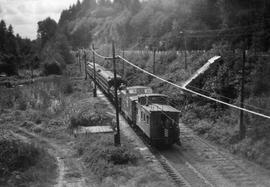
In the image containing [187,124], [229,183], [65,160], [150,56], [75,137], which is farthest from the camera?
[150,56]

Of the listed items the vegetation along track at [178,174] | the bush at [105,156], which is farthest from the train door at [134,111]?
the vegetation along track at [178,174]

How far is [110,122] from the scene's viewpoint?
28.1 meters

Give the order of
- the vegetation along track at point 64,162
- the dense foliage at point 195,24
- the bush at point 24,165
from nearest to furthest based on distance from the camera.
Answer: the bush at point 24,165 → the vegetation along track at point 64,162 → the dense foliage at point 195,24

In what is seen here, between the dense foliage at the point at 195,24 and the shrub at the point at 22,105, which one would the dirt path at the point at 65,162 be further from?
the dense foliage at the point at 195,24

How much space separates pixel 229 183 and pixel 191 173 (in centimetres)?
218

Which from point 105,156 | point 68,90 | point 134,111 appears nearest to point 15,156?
point 105,156

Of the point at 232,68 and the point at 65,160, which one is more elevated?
the point at 232,68

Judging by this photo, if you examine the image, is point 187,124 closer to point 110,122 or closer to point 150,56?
point 110,122

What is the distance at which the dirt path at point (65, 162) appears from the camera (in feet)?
55.4

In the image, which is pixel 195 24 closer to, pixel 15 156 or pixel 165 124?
pixel 165 124

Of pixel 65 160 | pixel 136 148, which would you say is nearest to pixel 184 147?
pixel 136 148

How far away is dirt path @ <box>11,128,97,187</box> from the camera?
55.4ft

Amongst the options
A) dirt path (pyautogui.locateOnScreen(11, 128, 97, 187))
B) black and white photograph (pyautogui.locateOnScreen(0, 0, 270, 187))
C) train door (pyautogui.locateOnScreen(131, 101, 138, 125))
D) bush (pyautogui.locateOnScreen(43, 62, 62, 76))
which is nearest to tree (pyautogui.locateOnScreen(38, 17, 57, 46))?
bush (pyautogui.locateOnScreen(43, 62, 62, 76))

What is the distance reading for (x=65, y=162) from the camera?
20.3 metres
